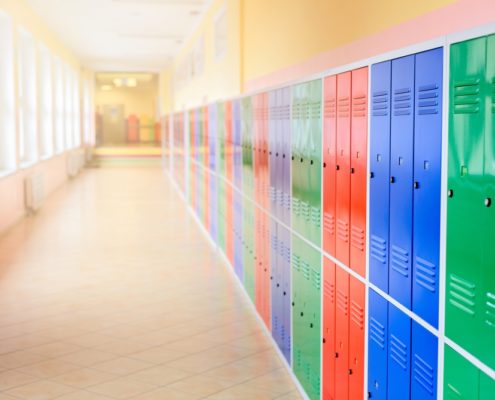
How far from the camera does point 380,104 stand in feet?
9.46

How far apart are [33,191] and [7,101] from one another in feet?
5.60

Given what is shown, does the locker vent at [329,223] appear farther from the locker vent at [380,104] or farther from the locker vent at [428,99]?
the locker vent at [428,99]

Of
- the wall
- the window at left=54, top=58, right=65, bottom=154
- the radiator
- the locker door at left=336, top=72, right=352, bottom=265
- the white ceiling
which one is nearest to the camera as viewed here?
the locker door at left=336, top=72, right=352, bottom=265

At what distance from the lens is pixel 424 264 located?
98.2 inches

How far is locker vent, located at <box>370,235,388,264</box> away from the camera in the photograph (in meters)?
2.89

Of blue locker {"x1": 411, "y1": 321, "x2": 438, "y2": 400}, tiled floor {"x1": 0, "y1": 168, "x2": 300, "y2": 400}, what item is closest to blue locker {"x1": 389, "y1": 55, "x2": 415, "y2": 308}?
blue locker {"x1": 411, "y1": 321, "x2": 438, "y2": 400}

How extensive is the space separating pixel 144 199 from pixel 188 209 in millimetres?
2145

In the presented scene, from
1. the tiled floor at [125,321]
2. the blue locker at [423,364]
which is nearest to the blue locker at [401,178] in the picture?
the blue locker at [423,364]

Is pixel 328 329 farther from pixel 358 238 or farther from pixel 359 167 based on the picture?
pixel 359 167

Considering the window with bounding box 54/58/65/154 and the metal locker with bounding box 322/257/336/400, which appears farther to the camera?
the window with bounding box 54/58/65/154

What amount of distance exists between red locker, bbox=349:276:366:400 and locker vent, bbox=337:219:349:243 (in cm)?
20

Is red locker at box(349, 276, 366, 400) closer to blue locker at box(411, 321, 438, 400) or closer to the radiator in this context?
blue locker at box(411, 321, 438, 400)

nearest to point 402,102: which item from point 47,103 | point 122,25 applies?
point 122,25

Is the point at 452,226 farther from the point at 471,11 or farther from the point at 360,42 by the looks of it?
the point at 360,42
